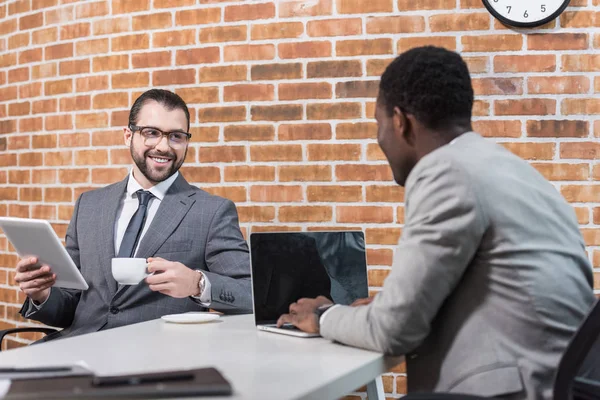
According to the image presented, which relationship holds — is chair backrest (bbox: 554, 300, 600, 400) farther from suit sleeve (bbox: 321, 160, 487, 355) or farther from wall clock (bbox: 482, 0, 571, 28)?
wall clock (bbox: 482, 0, 571, 28)

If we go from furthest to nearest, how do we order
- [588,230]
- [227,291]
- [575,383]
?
[588,230], [227,291], [575,383]

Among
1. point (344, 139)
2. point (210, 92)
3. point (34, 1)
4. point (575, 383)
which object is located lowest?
point (575, 383)

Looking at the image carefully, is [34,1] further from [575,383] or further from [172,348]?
[575,383]

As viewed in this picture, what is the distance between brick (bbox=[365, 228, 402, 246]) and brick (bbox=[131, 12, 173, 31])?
4.20 ft

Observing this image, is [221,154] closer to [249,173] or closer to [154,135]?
[249,173]

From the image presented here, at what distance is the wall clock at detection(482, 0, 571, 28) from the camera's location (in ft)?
8.59

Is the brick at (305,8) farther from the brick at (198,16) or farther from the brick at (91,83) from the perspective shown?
the brick at (91,83)

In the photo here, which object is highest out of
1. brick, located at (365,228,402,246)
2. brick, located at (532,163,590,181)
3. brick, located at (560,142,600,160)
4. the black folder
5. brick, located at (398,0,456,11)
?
brick, located at (398,0,456,11)

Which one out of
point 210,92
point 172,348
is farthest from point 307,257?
point 210,92

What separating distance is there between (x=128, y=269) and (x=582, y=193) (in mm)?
1777

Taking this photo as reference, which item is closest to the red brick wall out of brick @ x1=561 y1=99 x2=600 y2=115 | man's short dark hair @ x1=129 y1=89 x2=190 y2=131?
brick @ x1=561 y1=99 x2=600 y2=115

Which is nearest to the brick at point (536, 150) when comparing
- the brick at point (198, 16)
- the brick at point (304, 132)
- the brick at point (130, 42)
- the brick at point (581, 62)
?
the brick at point (581, 62)

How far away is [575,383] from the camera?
1.28 meters

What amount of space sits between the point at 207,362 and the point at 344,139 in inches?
61.9
